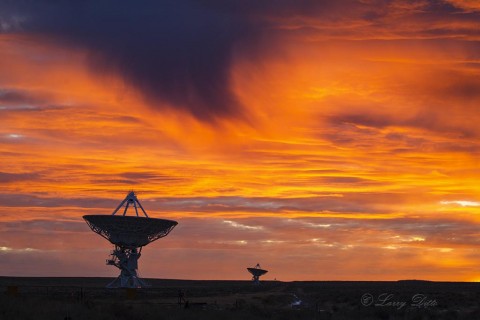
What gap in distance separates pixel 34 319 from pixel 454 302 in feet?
188

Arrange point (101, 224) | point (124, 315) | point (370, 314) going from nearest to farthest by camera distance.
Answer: point (124, 315) < point (370, 314) < point (101, 224)

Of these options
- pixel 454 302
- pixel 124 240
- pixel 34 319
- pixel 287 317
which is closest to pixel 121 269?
pixel 124 240

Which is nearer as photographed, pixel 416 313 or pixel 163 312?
pixel 163 312

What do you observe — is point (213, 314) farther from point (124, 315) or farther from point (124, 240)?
point (124, 240)

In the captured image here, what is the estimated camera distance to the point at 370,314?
2393 inches
